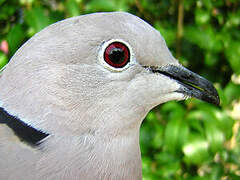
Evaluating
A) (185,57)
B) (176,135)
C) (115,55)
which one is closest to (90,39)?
(115,55)

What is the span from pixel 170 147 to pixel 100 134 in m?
0.99

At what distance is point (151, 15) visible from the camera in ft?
7.50

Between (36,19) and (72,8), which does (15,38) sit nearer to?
(36,19)

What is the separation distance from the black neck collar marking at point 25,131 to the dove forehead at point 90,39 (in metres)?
0.18

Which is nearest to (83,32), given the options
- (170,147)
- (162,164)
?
(170,147)

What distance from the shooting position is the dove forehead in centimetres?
89

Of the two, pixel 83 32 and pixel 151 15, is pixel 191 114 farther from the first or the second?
pixel 83 32

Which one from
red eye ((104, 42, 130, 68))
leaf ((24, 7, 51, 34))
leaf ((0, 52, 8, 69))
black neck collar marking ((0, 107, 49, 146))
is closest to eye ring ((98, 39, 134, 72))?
red eye ((104, 42, 130, 68))

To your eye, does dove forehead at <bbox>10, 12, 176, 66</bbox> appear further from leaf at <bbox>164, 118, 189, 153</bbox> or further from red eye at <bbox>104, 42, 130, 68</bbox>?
leaf at <bbox>164, 118, 189, 153</bbox>

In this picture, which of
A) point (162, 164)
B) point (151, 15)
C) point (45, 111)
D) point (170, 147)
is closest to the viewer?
point (45, 111)

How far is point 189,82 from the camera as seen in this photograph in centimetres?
106

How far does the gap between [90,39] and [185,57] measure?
4.92 ft

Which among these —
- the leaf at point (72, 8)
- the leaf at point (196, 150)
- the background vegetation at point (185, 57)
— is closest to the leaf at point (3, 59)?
the background vegetation at point (185, 57)

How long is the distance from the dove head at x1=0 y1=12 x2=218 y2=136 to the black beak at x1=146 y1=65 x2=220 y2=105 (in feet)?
0.12
